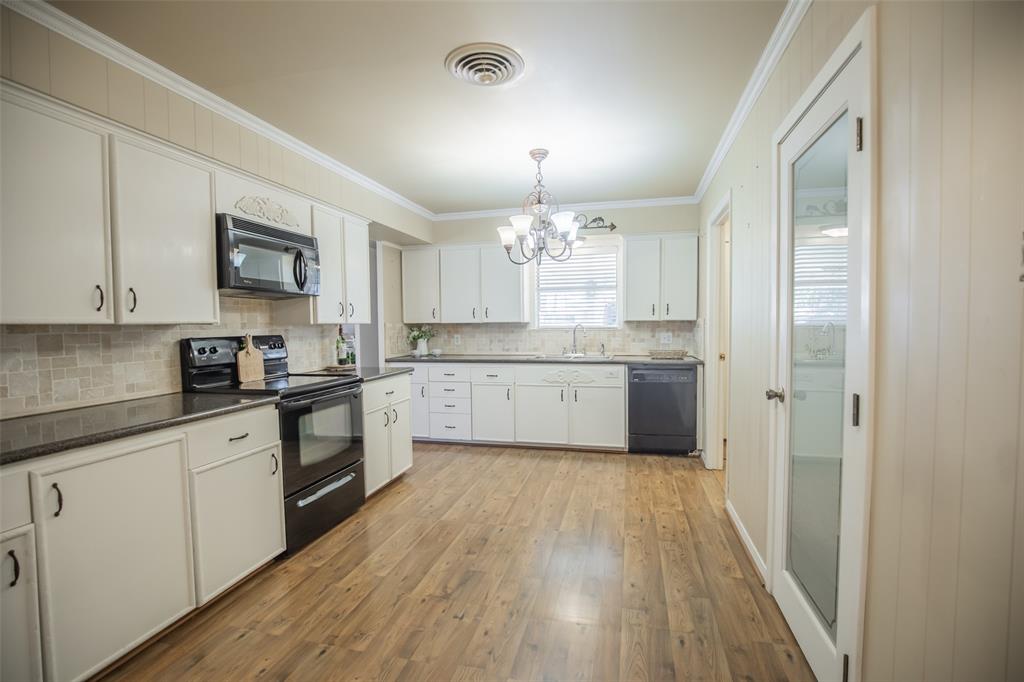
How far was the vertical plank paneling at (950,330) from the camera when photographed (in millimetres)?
991

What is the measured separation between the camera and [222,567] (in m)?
2.07

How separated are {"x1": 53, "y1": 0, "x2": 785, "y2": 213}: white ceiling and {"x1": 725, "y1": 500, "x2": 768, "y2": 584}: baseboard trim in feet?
8.03

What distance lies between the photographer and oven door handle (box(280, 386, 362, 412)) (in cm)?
243

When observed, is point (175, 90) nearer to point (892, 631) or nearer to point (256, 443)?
point (256, 443)

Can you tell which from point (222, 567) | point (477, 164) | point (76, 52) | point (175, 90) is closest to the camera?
point (76, 52)

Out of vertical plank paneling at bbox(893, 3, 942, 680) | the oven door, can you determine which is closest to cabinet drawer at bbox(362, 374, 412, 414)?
the oven door

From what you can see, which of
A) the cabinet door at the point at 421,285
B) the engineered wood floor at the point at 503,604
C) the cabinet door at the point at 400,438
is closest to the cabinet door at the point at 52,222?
the engineered wood floor at the point at 503,604

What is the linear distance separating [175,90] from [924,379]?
322cm

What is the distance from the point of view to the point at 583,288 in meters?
5.06

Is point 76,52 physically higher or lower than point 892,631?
higher

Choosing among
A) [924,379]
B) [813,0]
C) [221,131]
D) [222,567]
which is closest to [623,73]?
[813,0]

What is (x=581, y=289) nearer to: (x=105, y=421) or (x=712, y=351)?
(x=712, y=351)

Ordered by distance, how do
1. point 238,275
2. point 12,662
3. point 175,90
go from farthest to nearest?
point 238,275 < point 175,90 < point 12,662

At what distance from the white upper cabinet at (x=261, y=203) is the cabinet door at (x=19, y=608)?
68.2 inches
